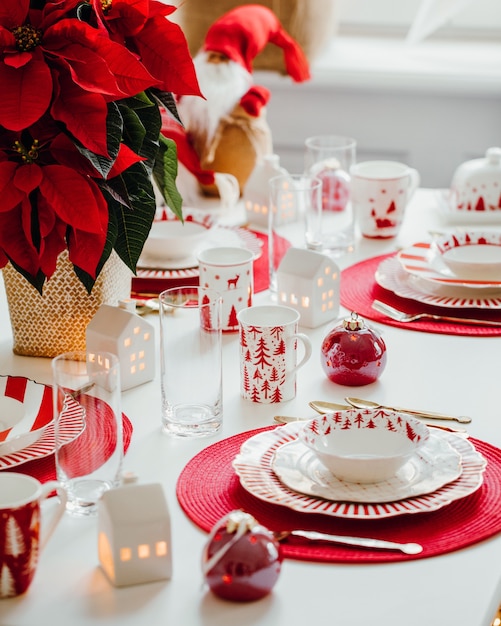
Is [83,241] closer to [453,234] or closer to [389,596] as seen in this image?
[389,596]

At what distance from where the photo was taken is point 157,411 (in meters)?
1.15

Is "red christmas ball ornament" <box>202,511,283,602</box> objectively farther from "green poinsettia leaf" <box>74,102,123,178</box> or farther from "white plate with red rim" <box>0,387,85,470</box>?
"green poinsettia leaf" <box>74,102,123,178</box>

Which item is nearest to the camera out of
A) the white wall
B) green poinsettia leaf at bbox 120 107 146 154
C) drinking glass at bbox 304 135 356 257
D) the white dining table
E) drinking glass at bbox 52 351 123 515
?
the white dining table

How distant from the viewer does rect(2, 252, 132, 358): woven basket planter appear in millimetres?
1237

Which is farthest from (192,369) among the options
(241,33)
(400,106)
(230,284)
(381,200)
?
(400,106)

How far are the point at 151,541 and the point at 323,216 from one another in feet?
3.37

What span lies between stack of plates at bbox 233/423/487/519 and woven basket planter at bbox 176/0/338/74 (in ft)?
5.64

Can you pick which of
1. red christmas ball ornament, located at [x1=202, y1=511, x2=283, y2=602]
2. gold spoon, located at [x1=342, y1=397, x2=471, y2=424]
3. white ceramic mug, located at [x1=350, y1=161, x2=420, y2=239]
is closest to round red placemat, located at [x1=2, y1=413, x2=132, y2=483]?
red christmas ball ornament, located at [x1=202, y1=511, x2=283, y2=602]

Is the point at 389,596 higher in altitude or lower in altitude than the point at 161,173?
lower

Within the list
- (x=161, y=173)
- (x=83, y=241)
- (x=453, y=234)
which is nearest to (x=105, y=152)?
(x=83, y=241)

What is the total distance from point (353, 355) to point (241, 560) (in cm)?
45

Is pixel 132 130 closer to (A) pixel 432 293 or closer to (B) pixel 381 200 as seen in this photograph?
(A) pixel 432 293

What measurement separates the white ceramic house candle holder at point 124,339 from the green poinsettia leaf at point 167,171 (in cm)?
16

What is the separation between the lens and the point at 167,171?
1.26 meters
